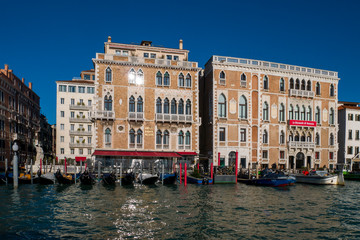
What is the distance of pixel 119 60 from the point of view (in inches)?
1283

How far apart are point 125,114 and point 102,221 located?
19.8 metres

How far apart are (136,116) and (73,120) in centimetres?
2227

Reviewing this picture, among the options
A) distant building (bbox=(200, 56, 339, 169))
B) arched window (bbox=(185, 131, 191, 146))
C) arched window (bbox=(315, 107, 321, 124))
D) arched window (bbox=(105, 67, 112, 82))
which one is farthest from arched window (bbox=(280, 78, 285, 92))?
arched window (bbox=(105, 67, 112, 82))

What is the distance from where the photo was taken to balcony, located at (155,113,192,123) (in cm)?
3275

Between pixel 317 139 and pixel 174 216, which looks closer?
pixel 174 216

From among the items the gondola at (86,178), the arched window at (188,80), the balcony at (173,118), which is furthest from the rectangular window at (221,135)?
the gondola at (86,178)

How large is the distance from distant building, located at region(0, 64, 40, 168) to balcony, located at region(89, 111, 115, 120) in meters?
15.2

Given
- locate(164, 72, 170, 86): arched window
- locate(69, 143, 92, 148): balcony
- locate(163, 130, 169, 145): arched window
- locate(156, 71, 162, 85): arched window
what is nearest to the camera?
locate(163, 130, 169, 145): arched window

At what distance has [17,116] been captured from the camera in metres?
45.0

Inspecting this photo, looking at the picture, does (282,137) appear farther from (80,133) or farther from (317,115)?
(80,133)

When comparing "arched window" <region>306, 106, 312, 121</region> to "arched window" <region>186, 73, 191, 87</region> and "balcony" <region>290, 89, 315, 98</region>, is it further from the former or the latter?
"arched window" <region>186, 73, 191, 87</region>

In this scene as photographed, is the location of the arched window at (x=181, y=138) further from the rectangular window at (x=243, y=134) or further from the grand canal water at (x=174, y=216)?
the grand canal water at (x=174, y=216)

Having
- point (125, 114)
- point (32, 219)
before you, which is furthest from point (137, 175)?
point (32, 219)

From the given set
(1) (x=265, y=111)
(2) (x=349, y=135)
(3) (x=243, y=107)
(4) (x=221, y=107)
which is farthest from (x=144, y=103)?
(2) (x=349, y=135)
